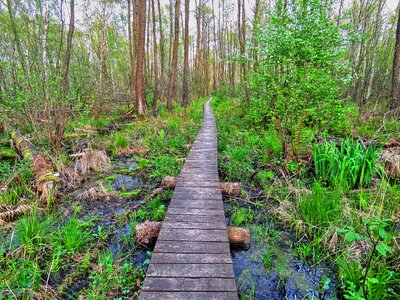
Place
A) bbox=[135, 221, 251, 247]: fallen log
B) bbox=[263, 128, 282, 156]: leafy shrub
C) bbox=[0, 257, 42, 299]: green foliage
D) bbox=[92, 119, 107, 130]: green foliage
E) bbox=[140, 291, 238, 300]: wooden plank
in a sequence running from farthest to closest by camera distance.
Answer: bbox=[92, 119, 107, 130]: green foliage
bbox=[263, 128, 282, 156]: leafy shrub
bbox=[135, 221, 251, 247]: fallen log
bbox=[0, 257, 42, 299]: green foliage
bbox=[140, 291, 238, 300]: wooden plank

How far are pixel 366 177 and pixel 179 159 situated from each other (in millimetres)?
4033

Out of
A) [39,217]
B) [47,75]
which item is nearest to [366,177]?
[39,217]

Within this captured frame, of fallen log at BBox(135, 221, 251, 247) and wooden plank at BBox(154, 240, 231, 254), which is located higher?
wooden plank at BBox(154, 240, 231, 254)

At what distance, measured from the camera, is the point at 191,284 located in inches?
79.6

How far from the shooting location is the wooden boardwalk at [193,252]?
1958 millimetres

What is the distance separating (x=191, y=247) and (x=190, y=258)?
0.60 feet

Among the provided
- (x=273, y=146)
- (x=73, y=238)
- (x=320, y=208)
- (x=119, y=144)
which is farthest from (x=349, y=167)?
(x=119, y=144)

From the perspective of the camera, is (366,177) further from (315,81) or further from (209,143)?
(209,143)

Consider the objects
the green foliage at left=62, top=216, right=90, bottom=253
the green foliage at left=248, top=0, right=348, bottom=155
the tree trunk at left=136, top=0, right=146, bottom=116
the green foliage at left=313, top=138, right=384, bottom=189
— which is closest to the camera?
the green foliage at left=62, top=216, right=90, bottom=253

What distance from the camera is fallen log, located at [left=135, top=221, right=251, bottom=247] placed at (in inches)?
118

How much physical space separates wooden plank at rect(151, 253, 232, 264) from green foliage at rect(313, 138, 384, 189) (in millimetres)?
2667

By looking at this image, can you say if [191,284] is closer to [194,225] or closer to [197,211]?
[194,225]

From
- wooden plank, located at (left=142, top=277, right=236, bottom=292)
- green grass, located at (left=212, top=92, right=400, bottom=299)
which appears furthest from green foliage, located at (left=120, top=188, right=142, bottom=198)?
wooden plank, located at (left=142, top=277, right=236, bottom=292)

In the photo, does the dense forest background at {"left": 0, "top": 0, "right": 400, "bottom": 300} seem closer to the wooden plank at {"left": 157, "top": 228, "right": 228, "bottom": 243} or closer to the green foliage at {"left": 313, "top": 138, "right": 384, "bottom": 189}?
the green foliage at {"left": 313, "top": 138, "right": 384, "bottom": 189}
